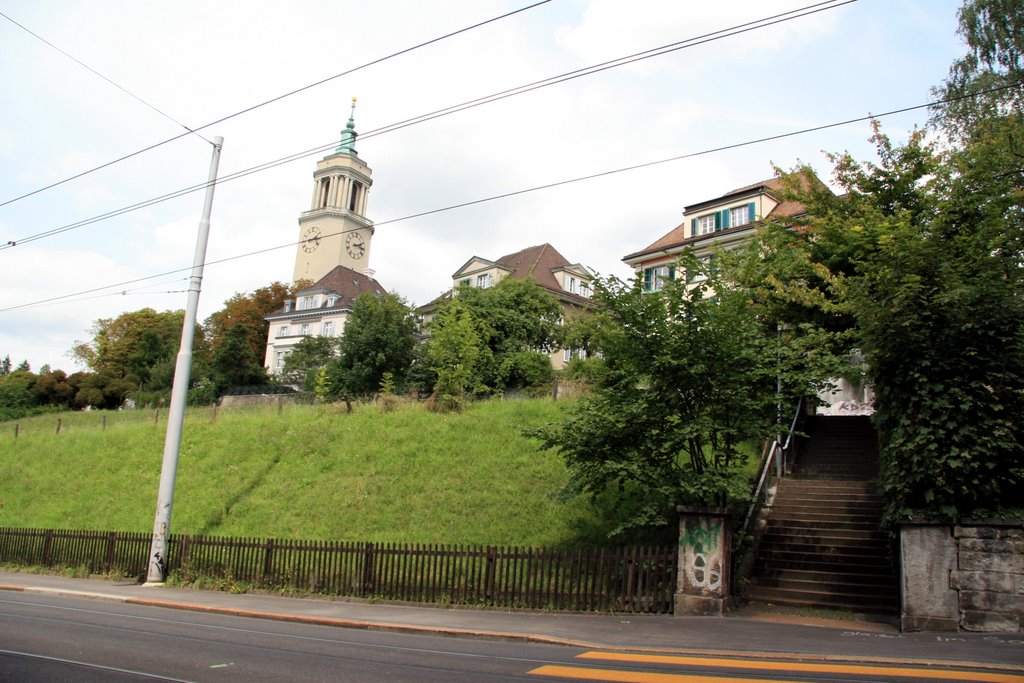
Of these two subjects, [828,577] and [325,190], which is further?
[325,190]

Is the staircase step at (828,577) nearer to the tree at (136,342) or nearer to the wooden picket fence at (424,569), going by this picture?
the wooden picket fence at (424,569)

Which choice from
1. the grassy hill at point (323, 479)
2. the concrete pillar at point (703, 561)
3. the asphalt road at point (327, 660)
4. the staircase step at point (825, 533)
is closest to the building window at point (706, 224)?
the grassy hill at point (323, 479)

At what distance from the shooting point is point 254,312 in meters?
78.9

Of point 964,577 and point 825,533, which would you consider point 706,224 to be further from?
point 964,577

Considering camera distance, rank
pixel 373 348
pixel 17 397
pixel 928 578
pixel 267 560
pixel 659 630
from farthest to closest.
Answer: pixel 17 397 < pixel 373 348 < pixel 267 560 < pixel 659 630 < pixel 928 578

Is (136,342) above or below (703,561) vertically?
above

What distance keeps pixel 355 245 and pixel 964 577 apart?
90.6 meters

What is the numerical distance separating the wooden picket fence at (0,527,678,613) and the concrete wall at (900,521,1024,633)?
12.8 ft

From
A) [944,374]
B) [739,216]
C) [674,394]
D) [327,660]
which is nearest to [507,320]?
[739,216]

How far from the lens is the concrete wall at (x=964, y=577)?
32.4ft

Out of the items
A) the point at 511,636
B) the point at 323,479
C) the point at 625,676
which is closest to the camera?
the point at 625,676

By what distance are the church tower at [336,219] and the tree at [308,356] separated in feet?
97.6

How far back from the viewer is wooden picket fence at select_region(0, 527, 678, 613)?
12.7 m

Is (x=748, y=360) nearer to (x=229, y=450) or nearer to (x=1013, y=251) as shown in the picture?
(x=1013, y=251)
